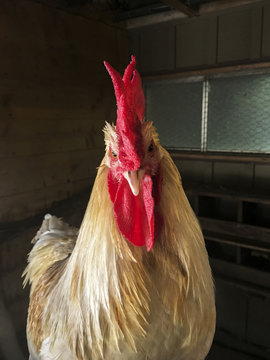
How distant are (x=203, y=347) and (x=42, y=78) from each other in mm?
2256

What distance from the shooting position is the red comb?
92cm

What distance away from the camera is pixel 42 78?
2420 mm

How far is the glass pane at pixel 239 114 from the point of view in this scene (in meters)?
2.58

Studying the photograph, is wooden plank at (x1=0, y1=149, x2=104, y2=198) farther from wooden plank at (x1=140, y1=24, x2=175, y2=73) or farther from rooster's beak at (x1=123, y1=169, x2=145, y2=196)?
rooster's beak at (x1=123, y1=169, x2=145, y2=196)

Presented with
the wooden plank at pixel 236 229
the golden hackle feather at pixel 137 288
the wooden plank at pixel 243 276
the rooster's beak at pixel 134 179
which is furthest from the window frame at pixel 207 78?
the rooster's beak at pixel 134 179

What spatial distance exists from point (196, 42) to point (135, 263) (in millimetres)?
2489

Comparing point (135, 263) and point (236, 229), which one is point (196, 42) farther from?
point (135, 263)

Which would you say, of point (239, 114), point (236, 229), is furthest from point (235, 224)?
point (239, 114)

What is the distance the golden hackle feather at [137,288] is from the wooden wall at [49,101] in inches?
58.2

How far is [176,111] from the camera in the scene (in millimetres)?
3055

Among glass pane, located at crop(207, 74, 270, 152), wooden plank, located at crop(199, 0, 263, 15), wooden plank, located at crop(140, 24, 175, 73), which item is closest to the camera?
wooden plank, located at crop(199, 0, 263, 15)

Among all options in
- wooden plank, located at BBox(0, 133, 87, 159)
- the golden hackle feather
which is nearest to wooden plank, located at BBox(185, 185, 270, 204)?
wooden plank, located at BBox(0, 133, 87, 159)

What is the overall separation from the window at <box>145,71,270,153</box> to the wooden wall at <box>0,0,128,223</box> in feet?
Answer: 1.90

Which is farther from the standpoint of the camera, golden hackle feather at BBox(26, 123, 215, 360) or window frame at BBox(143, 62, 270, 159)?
window frame at BBox(143, 62, 270, 159)
